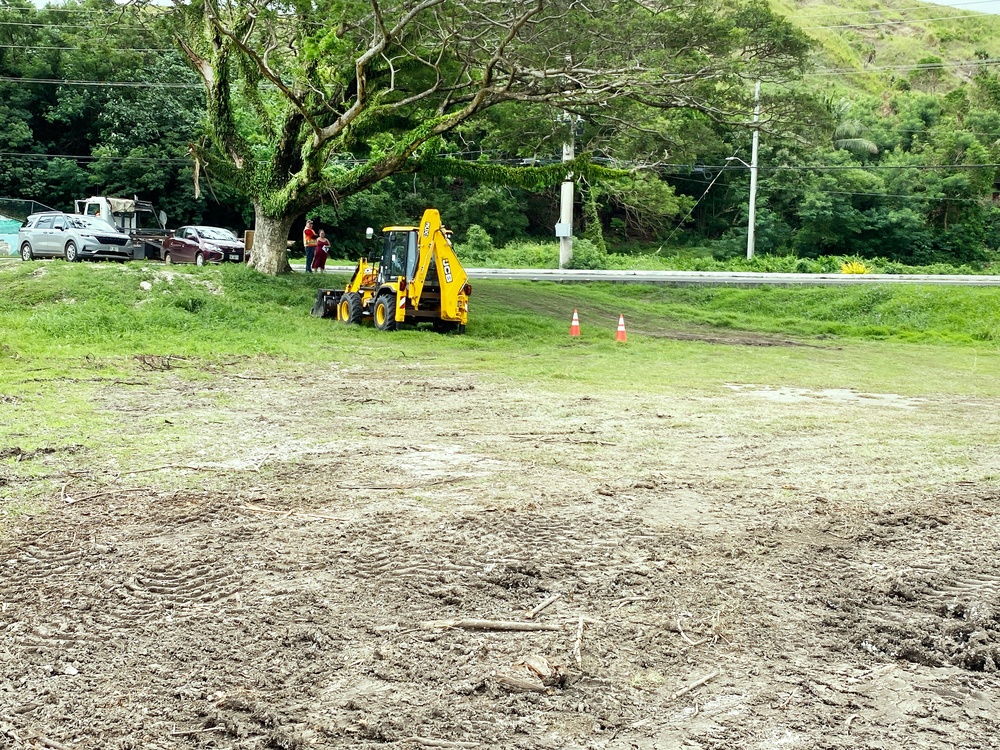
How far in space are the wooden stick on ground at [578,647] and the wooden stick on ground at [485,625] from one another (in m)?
0.09

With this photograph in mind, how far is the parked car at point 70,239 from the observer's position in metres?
30.9

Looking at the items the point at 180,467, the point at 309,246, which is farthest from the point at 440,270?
the point at 180,467

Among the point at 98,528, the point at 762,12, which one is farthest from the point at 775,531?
the point at 762,12

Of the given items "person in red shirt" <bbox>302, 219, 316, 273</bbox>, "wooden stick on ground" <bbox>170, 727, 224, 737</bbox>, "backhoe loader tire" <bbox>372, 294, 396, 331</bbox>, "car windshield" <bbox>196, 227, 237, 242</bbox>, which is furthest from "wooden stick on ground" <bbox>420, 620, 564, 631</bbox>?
"car windshield" <bbox>196, 227, 237, 242</bbox>

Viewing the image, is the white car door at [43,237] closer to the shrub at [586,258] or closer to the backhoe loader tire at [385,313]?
the backhoe loader tire at [385,313]

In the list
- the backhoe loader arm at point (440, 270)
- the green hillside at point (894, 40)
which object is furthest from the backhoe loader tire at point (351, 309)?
the green hillside at point (894, 40)

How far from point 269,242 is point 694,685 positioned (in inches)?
899

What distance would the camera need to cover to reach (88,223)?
31.7 meters

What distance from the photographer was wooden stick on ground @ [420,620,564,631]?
514cm

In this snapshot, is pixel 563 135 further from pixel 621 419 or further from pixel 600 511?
pixel 600 511

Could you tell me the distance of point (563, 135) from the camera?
26.6 m

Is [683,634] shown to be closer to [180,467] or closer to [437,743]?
[437,743]

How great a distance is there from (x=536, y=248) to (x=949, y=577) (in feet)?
145

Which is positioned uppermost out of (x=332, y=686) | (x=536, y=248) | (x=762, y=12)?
(x=762, y=12)
